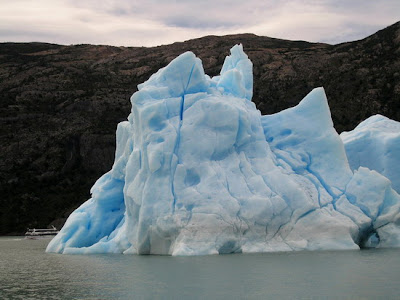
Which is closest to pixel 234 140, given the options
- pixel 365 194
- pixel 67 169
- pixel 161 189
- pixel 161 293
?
pixel 161 189

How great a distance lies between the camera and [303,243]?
18.8 meters

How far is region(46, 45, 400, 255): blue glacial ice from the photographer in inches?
736

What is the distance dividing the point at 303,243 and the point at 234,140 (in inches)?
152

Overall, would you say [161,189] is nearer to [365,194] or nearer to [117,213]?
[117,213]

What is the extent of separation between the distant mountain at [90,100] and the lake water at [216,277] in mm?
37993

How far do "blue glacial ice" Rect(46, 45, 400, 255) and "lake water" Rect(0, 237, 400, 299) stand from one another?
922mm

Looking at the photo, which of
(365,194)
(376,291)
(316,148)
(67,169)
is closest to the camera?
(376,291)

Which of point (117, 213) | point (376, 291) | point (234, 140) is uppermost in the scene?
point (234, 140)

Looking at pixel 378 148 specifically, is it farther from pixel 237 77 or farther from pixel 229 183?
pixel 229 183

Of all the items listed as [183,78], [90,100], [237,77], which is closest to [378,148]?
[237,77]

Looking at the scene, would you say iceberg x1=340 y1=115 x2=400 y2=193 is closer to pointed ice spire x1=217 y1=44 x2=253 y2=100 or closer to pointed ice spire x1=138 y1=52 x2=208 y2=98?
pointed ice spire x1=217 y1=44 x2=253 y2=100

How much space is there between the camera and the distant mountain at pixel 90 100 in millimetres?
55969

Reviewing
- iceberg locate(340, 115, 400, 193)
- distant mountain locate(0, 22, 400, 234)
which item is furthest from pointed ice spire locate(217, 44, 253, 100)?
distant mountain locate(0, 22, 400, 234)

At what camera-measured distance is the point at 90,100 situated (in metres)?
65.6
